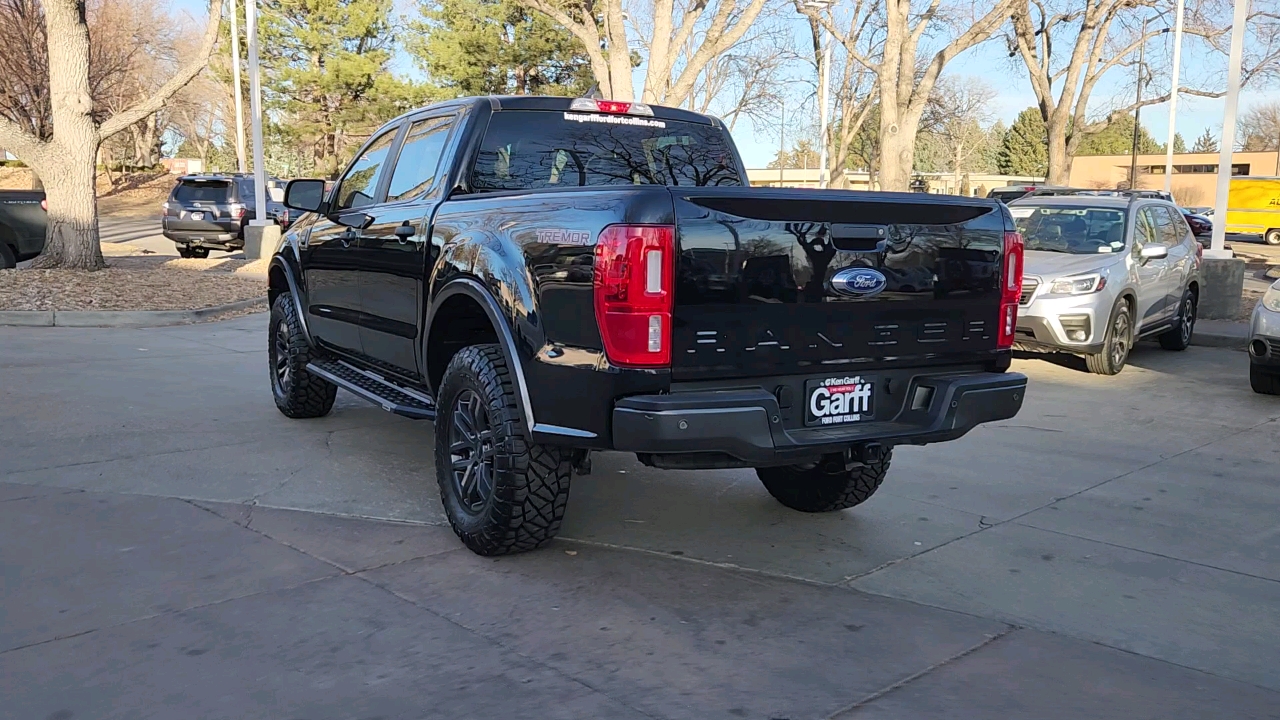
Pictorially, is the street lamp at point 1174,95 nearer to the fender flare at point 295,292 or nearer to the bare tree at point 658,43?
the bare tree at point 658,43

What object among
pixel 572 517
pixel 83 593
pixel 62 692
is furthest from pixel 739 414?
pixel 83 593

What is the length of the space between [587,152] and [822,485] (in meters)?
2.12

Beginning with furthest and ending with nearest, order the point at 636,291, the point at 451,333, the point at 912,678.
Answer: the point at 451,333, the point at 636,291, the point at 912,678

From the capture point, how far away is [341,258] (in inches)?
247

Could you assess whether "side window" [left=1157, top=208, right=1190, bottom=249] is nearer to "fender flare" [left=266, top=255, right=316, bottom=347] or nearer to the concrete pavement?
the concrete pavement

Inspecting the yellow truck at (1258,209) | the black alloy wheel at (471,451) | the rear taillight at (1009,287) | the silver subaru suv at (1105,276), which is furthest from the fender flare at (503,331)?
the yellow truck at (1258,209)

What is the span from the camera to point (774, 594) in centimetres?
430

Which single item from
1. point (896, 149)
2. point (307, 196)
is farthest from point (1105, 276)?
point (896, 149)

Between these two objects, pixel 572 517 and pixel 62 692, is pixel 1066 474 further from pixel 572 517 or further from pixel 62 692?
pixel 62 692

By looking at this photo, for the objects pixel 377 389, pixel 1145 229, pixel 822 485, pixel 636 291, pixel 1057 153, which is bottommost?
pixel 822 485

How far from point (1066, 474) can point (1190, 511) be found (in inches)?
32.4

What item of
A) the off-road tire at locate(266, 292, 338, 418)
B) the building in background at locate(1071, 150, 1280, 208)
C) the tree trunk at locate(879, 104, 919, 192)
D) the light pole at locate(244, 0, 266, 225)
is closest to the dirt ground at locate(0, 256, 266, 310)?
the light pole at locate(244, 0, 266, 225)

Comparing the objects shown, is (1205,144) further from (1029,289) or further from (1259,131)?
(1029,289)

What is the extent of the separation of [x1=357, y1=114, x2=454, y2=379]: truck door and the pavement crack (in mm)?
2834
